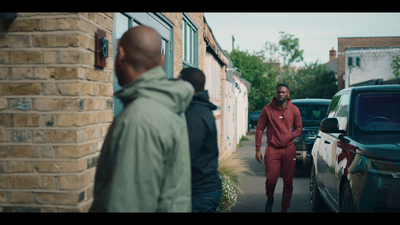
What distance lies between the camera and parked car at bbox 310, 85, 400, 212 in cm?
370

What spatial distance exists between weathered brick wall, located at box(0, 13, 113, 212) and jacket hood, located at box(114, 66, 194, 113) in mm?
1167

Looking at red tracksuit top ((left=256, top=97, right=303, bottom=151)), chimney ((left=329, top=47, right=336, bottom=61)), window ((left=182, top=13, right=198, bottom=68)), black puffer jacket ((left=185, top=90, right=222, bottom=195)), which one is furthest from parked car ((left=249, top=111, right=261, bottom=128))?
chimney ((left=329, top=47, right=336, bottom=61))

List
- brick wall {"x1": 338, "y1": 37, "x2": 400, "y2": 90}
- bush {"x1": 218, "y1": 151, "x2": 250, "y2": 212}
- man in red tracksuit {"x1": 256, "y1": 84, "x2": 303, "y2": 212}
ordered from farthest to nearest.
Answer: brick wall {"x1": 338, "y1": 37, "x2": 400, "y2": 90} < bush {"x1": 218, "y1": 151, "x2": 250, "y2": 212} < man in red tracksuit {"x1": 256, "y1": 84, "x2": 303, "y2": 212}

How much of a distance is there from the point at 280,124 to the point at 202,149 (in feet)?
11.2

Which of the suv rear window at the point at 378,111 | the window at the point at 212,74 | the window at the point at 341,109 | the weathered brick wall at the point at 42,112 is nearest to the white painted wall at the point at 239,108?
the window at the point at 212,74

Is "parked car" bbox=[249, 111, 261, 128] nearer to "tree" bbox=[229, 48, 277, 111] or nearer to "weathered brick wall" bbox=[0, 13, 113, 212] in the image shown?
"tree" bbox=[229, 48, 277, 111]

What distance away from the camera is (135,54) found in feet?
5.73

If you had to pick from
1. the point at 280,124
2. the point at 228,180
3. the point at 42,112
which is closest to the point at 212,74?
the point at 228,180

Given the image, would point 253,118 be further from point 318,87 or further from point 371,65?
point 318,87

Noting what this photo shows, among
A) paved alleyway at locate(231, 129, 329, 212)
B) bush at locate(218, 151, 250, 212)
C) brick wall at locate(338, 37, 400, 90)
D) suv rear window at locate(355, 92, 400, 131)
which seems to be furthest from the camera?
brick wall at locate(338, 37, 400, 90)

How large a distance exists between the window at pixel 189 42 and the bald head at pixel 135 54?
4605 millimetres

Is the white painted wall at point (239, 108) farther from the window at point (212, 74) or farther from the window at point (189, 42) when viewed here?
the window at point (189, 42)
